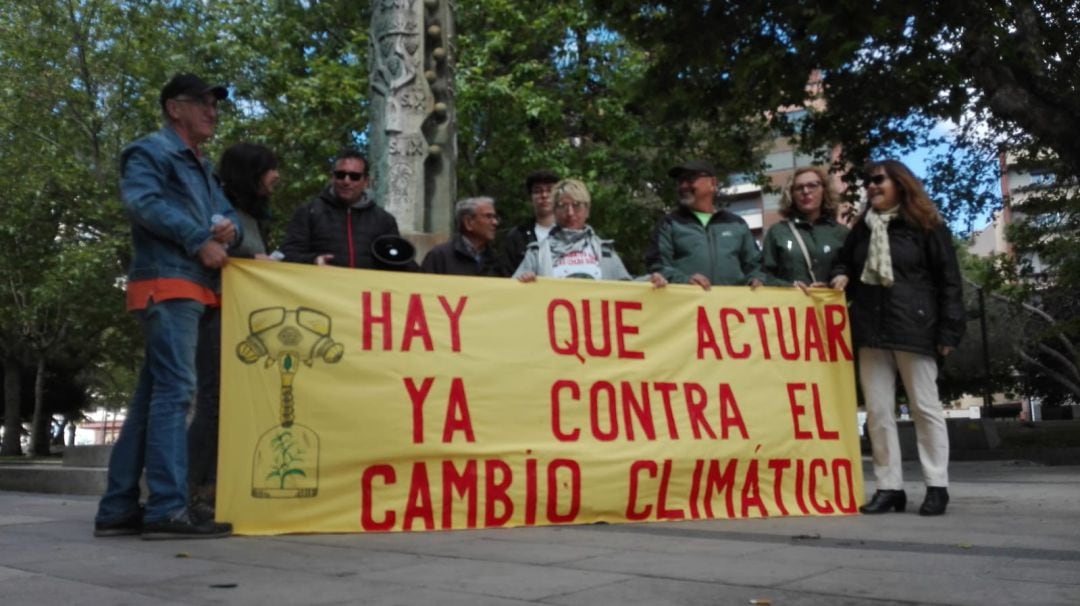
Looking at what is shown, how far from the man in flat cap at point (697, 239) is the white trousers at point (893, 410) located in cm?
82

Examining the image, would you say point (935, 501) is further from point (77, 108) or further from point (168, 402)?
point (77, 108)

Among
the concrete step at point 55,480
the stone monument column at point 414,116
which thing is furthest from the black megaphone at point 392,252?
the concrete step at point 55,480

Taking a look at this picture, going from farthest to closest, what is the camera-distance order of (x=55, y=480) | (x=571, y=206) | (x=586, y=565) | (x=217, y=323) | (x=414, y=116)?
(x=55, y=480) < (x=414, y=116) < (x=571, y=206) < (x=217, y=323) < (x=586, y=565)

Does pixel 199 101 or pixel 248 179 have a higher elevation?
pixel 199 101

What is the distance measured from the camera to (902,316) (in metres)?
6.24

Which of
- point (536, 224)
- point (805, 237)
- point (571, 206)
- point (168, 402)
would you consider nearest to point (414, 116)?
point (536, 224)

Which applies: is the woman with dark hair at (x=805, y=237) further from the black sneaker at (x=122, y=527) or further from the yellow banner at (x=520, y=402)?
the black sneaker at (x=122, y=527)

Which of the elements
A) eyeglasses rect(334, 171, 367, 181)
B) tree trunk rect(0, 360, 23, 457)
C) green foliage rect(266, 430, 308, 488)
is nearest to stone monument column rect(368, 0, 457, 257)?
eyeglasses rect(334, 171, 367, 181)

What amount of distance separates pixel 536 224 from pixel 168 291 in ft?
9.07

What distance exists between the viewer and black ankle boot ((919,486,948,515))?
20.3ft

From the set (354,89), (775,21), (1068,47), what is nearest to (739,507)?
(775,21)

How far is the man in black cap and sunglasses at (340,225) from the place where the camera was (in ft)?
20.4

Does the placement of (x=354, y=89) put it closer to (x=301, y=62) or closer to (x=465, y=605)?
(x=301, y=62)

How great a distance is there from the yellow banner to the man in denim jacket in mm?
233
